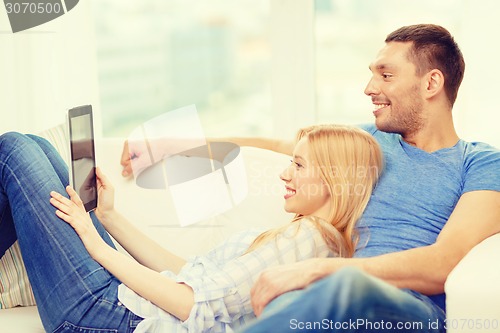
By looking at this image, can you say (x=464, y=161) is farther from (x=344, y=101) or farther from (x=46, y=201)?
(x=344, y=101)

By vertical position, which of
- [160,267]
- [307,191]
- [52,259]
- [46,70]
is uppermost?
[46,70]

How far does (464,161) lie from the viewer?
6.35 feet

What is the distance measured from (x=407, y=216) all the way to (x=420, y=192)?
0.08 meters

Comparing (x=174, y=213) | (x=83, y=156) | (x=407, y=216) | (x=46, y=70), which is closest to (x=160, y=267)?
(x=174, y=213)

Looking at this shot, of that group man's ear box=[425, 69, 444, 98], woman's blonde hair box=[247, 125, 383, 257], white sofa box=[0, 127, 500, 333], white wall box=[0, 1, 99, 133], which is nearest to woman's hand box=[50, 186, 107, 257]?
white sofa box=[0, 127, 500, 333]

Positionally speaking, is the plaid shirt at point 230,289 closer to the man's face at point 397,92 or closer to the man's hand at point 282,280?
the man's hand at point 282,280

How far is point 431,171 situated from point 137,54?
5.93ft

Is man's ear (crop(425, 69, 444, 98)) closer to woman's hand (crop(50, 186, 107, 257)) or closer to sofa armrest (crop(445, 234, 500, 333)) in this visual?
sofa armrest (crop(445, 234, 500, 333))

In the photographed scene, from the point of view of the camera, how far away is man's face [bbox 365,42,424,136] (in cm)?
203

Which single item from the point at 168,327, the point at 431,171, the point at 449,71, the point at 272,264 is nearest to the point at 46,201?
the point at 168,327

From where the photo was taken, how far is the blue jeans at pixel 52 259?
5.75 ft

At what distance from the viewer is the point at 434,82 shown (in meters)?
2.03

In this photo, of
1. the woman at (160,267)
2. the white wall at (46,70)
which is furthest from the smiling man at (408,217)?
the white wall at (46,70)

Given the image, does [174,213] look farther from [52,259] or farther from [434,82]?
[434,82]
